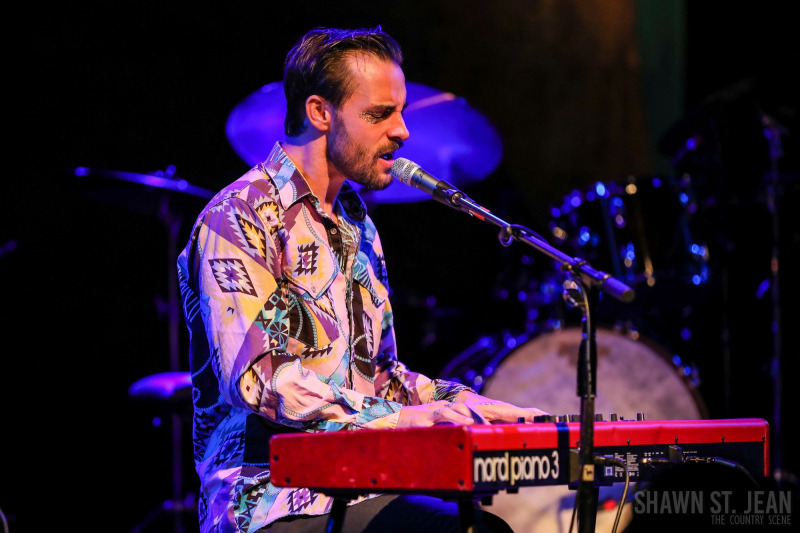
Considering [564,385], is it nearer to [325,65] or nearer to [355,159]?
[355,159]

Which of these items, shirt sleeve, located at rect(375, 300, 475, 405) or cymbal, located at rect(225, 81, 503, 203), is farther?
cymbal, located at rect(225, 81, 503, 203)

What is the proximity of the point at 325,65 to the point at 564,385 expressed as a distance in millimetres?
2280

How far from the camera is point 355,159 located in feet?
7.47

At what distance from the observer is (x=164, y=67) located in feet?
14.3

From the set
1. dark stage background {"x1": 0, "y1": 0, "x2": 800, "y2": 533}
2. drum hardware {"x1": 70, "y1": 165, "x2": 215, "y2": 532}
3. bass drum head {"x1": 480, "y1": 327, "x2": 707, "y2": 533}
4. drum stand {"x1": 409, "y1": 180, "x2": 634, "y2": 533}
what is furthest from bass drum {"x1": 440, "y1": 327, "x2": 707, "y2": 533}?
drum stand {"x1": 409, "y1": 180, "x2": 634, "y2": 533}

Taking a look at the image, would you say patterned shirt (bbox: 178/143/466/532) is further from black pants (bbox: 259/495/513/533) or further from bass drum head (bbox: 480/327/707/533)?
bass drum head (bbox: 480/327/707/533)

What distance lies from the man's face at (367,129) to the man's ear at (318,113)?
3cm

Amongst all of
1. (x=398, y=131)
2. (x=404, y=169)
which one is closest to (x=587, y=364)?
(x=404, y=169)

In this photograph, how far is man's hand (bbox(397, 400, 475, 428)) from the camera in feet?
5.51

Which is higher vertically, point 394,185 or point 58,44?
point 58,44

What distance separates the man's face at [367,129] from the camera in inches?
89.8

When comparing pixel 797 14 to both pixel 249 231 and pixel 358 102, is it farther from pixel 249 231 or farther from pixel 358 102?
pixel 249 231

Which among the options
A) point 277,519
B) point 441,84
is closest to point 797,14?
point 441,84

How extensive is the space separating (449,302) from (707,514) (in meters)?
3.93
